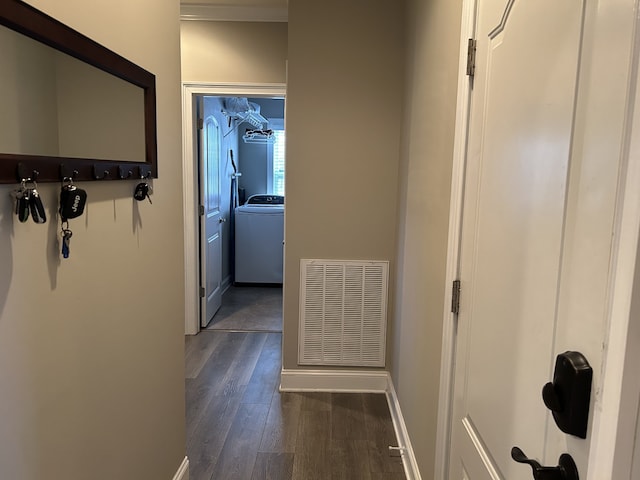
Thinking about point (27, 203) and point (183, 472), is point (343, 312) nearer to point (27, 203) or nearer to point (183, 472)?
point (183, 472)

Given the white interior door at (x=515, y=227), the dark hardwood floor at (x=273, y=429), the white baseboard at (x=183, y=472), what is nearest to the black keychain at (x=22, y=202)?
the white interior door at (x=515, y=227)

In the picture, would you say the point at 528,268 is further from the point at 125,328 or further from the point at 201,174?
the point at 201,174

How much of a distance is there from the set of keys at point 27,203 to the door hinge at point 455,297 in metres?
1.11

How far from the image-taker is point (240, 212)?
18.3 feet

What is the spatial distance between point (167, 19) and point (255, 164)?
511 centimetres

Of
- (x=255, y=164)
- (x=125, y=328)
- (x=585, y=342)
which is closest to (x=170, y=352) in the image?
(x=125, y=328)

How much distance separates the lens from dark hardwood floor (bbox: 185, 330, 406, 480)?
7.52ft

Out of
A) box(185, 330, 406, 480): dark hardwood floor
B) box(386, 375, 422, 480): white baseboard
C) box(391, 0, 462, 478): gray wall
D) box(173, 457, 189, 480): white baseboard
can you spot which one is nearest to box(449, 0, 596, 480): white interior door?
box(391, 0, 462, 478): gray wall

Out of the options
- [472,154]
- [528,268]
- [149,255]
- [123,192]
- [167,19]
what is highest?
[167,19]

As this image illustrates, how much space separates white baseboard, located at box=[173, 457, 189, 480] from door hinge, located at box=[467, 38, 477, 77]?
1931 millimetres

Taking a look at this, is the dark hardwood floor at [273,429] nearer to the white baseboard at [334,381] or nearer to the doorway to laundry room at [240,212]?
the white baseboard at [334,381]

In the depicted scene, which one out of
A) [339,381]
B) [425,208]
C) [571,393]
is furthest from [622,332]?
[339,381]

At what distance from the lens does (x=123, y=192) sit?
4.59 ft

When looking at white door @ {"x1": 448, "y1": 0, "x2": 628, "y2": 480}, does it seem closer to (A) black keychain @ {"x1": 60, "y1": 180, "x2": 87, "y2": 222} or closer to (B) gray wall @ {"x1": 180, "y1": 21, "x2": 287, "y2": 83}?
(A) black keychain @ {"x1": 60, "y1": 180, "x2": 87, "y2": 222}
